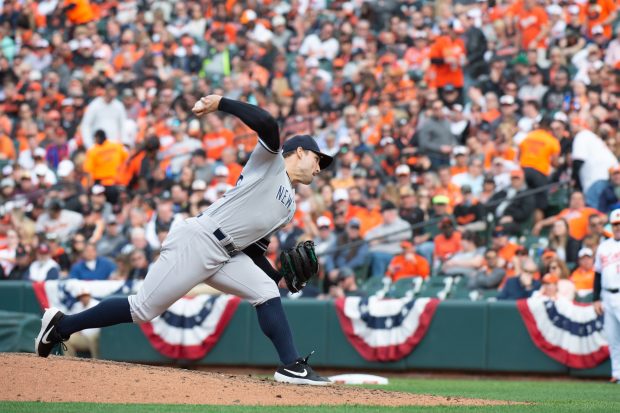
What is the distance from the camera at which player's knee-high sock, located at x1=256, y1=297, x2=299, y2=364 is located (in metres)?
7.84

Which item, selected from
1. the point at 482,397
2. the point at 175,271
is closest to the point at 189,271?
the point at 175,271

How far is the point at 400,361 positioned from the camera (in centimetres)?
1380

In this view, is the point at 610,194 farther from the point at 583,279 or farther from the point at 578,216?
the point at 583,279

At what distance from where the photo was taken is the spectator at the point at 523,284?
44.6ft

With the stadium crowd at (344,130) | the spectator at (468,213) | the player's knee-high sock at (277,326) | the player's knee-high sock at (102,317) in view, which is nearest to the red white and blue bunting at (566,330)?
the stadium crowd at (344,130)

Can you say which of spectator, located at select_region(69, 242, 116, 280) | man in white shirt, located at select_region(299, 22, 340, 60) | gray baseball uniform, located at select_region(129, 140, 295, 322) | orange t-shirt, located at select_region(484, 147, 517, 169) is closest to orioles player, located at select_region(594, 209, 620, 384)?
orange t-shirt, located at select_region(484, 147, 517, 169)

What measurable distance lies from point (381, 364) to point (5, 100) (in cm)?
1038

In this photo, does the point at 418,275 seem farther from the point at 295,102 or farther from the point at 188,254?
the point at 188,254

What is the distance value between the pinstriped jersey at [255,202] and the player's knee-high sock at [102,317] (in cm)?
84

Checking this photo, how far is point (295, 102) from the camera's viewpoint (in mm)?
18594

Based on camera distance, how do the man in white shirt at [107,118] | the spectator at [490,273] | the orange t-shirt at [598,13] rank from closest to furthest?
the spectator at [490,273] < the orange t-shirt at [598,13] < the man in white shirt at [107,118]

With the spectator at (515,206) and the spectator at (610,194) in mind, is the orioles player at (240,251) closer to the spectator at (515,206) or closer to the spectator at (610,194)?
the spectator at (515,206)

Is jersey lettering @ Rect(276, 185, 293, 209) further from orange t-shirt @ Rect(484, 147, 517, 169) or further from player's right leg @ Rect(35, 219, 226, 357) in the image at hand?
orange t-shirt @ Rect(484, 147, 517, 169)

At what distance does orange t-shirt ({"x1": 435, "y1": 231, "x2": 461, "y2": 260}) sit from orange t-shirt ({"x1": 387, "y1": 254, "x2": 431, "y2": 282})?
0.26 meters
